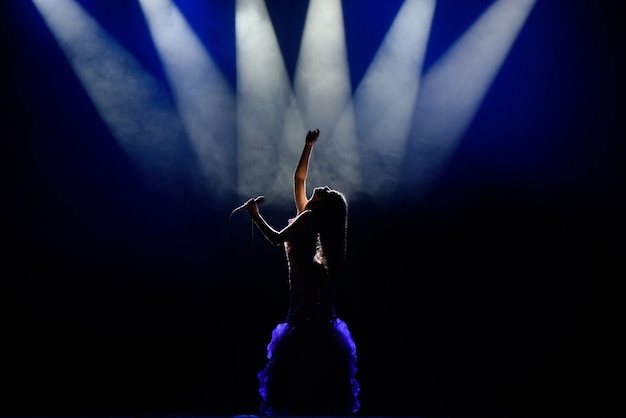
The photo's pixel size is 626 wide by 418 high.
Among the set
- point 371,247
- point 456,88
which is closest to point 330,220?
point 371,247

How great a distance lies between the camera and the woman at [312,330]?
2166 mm

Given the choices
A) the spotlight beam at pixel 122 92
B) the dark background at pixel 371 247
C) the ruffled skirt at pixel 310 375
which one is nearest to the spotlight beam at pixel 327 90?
the dark background at pixel 371 247

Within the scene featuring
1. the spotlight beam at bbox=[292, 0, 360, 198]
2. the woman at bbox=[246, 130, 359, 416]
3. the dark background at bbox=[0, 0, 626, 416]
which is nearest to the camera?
the woman at bbox=[246, 130, 359, 416]

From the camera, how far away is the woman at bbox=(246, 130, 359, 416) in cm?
217

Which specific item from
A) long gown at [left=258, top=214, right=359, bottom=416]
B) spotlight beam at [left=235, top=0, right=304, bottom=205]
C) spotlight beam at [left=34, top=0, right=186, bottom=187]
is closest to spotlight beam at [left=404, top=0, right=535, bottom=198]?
spotlight beam at [left=235, top=0, right=304, bottom=205]

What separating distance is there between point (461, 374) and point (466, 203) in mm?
1258

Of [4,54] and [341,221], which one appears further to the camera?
[4,54]

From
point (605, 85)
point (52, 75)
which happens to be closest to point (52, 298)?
point (52, 75)

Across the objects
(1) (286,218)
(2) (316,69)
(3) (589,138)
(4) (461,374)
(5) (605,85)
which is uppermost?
(2) (316,69)

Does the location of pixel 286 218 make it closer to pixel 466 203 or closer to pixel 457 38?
pixel 466 203

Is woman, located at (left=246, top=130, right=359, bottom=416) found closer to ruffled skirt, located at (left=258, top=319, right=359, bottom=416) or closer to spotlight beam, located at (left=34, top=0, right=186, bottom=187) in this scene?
ruffled skirt, located at (left=258, top=319, right=359, bottom=416)

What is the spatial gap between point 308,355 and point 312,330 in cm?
12

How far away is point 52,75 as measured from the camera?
3.30 m

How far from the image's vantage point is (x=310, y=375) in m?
2.17
